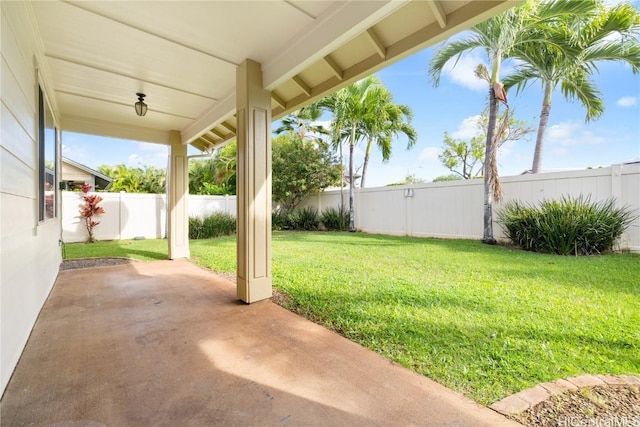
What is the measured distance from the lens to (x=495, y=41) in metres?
6.80

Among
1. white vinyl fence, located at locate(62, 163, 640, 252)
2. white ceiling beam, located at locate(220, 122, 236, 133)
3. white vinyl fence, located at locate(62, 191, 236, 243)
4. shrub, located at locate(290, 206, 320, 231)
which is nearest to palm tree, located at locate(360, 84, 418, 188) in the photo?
white vinyl fence, located at locate(62, 163, 640, 252)

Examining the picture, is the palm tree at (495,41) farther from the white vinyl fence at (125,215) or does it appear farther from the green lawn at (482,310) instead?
the white vinyl fence at (125,215)

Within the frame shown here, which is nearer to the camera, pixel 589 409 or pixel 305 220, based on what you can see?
pixel 589 409

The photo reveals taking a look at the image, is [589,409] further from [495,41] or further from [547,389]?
[495,41]

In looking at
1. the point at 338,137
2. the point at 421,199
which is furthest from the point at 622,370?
the point at 338,137

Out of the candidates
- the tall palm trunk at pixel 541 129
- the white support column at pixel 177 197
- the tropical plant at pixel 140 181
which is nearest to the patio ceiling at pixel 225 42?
the white support column at pixel 177 197

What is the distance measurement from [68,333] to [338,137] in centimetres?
1061

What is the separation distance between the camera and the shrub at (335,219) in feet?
38.0

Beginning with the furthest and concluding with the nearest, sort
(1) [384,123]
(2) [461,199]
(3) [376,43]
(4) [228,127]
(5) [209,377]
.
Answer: (1) [384,123]
(2) [461,199]
(4) [228,127]
(3) [376,43]
(5) [209,377]

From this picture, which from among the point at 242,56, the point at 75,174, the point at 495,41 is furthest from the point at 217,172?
the point at 495,41

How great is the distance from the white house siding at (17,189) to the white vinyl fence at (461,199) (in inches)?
337

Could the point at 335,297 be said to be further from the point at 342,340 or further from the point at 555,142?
the point at 555,142

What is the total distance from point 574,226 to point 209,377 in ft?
22.4

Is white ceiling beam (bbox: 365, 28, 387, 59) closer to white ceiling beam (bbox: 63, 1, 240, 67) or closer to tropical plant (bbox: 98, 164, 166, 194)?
white ceiling beam (bbox: 63, 1, 240, 67)
